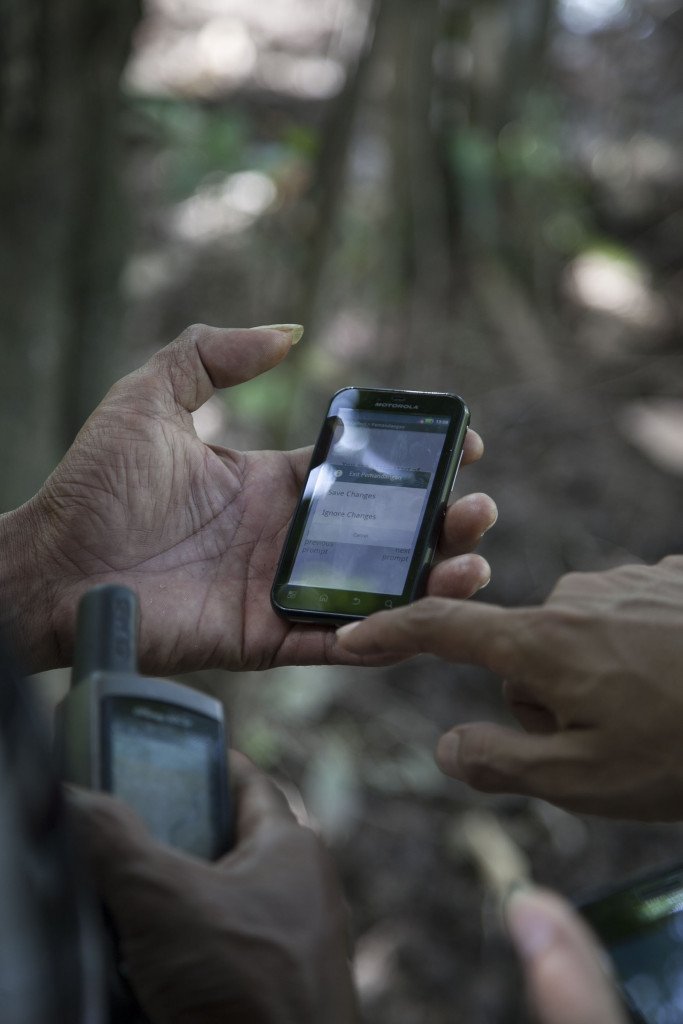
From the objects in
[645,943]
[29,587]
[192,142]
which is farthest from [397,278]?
[645,943]

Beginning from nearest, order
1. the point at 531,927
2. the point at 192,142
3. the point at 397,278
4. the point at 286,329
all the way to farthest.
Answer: the point at 531,927 < the point at 286,329 < the point at 192,142 < the point at 397,278

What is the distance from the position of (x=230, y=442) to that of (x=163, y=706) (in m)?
2.46

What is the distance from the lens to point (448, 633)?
1.22m

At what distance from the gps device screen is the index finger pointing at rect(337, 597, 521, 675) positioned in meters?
0.27

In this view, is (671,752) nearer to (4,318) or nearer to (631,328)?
(4,318)

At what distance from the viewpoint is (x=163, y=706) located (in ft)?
3.58

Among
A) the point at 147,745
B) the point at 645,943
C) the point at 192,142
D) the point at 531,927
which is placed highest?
the point at 192,142

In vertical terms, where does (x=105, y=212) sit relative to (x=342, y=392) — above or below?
above

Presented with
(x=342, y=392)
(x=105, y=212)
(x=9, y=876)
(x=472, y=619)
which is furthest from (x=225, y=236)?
(x=9, y=876)

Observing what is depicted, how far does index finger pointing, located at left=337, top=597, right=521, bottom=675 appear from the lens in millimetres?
1190

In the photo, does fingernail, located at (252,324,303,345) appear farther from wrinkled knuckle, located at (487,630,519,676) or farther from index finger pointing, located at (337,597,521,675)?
wrinkled knuckle, located at (487,630,519,676)

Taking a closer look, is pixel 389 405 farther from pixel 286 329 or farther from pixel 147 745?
pixel 147 745

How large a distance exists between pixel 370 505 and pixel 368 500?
10 mm

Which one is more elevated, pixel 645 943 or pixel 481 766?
pixel 481 766
